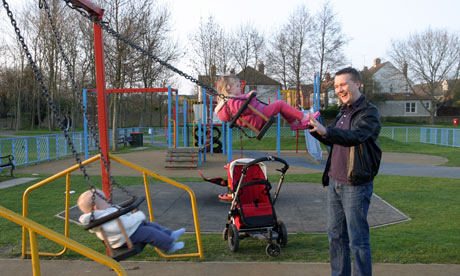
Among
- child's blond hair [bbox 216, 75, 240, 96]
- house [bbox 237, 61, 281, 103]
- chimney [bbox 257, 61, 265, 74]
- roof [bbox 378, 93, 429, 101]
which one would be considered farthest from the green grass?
roof [bbox 378, 93, 429, 101]

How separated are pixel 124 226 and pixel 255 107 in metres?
1.60

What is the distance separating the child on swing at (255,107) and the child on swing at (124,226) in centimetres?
129

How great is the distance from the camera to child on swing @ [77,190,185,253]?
9.91ft

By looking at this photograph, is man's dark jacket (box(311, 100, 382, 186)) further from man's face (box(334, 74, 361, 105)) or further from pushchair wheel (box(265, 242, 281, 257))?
pushchair wheel (box(265, 242, 281, 257))

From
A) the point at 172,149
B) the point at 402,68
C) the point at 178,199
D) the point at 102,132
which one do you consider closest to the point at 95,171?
the point at 172,149

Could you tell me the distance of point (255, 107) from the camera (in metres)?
3.49

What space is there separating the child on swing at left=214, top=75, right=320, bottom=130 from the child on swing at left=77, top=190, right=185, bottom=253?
1.29 meters

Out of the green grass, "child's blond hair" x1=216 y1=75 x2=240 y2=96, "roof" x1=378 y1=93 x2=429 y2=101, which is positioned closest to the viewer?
"child's blond hair" x1=216 y1=75 x2=240 y2=96

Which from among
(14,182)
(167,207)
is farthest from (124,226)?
(14,182)

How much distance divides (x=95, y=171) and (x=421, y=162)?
13.0 m

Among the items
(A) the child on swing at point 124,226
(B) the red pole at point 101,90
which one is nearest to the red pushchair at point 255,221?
(A) the child on swing at point 124,226

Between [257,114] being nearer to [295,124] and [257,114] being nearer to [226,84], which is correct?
[295,124]

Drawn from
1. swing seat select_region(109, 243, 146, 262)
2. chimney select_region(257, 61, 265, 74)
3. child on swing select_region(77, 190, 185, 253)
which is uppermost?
chimney select_region(257, 61, 265, 74)

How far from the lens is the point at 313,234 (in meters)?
5.41
